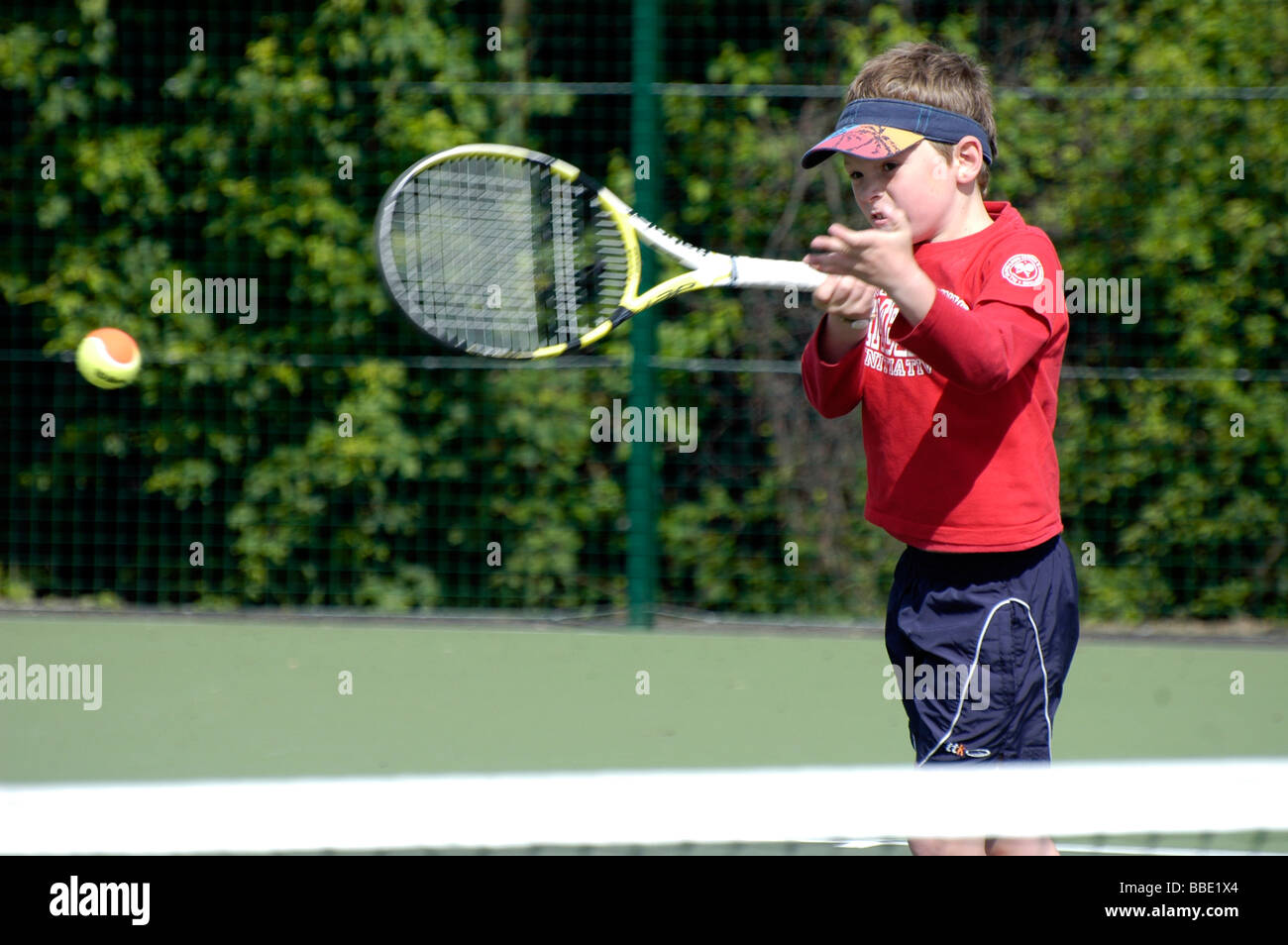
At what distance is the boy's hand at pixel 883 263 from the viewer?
1861mm

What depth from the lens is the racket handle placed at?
6.93ft

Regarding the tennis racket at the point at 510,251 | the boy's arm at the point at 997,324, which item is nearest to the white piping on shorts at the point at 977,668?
the boy's arm at the point at 997,324

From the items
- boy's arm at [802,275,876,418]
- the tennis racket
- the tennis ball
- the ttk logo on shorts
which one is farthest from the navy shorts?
the tennis ball

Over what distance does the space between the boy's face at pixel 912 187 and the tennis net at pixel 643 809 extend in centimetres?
87

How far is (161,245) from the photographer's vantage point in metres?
5.50

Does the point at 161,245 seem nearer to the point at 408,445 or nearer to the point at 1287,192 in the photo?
the point at 408,445

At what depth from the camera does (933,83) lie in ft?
7.45

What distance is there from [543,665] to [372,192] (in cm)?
193

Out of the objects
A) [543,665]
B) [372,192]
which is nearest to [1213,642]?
[543,665]

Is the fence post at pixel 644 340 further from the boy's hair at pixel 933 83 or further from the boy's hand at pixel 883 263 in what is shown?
the boy's hand at pixel 883 263

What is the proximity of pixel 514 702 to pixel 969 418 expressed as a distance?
2398mm

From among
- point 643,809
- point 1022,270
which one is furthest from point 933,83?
point 643,809

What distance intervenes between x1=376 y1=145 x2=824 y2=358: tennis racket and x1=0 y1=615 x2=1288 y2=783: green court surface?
1261mm
